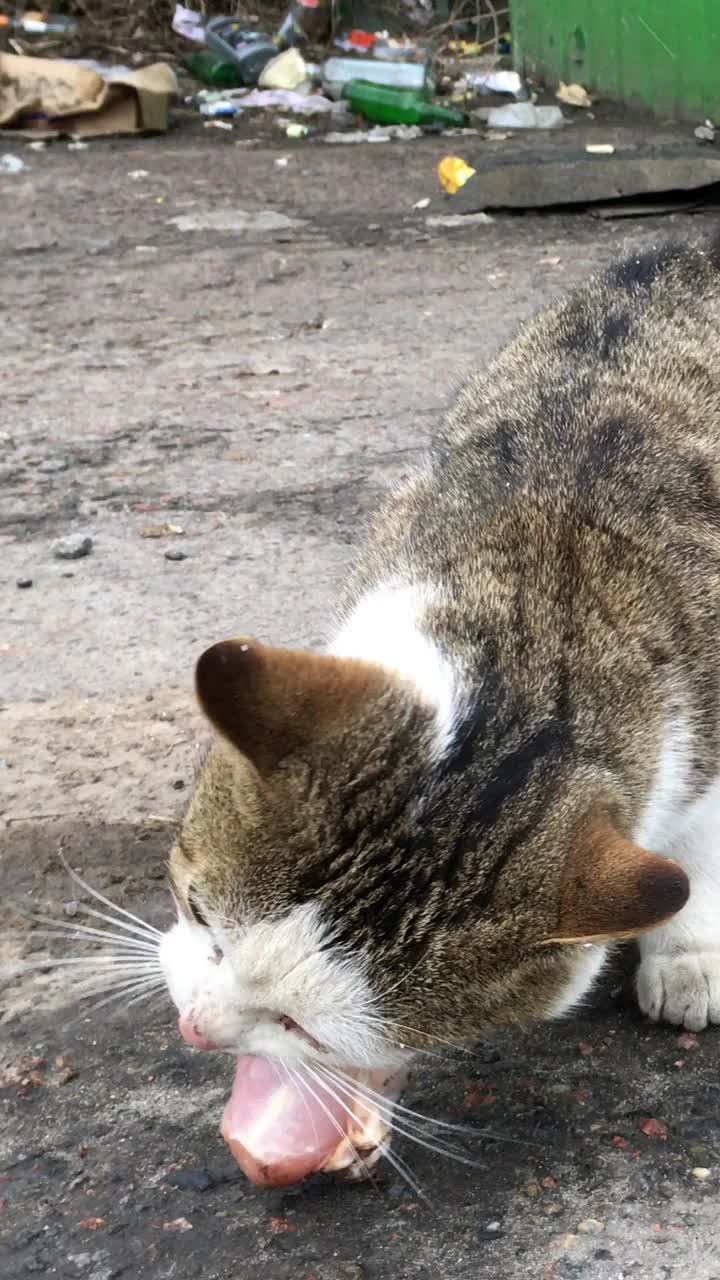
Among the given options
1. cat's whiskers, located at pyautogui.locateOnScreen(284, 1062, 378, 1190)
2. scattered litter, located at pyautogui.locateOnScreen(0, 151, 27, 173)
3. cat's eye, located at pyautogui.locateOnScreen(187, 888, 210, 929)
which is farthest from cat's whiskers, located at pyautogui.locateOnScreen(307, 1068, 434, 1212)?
scattered litter, located at pyautogui.locateOnScreen(0, 151, 27, 173)

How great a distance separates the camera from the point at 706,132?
28.4 ft

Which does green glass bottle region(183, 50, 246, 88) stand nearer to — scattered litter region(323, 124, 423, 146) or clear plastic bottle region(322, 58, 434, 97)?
clear plastic bottle region(322, 58, 434, 97)

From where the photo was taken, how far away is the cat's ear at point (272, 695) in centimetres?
187

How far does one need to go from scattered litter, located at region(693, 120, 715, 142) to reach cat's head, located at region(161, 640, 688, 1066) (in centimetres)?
726

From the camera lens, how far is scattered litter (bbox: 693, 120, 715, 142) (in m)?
8.55

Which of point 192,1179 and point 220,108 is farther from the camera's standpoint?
point 220,108

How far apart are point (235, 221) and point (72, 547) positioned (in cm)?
397

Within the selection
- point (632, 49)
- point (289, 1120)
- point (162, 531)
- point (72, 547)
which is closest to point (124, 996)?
point (289, 1120)

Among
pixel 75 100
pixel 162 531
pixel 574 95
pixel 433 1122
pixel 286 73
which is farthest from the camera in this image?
pixel 286 73

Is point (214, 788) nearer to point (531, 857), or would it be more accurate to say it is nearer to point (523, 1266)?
point (531, 857)

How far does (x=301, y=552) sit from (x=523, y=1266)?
2502 millimetres

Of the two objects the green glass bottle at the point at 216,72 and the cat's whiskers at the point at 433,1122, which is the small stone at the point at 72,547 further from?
the green glass bottle at the point at 216,72

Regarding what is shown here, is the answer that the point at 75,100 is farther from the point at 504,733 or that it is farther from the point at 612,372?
the point at 504,733

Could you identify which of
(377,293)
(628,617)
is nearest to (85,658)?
(628,617)
